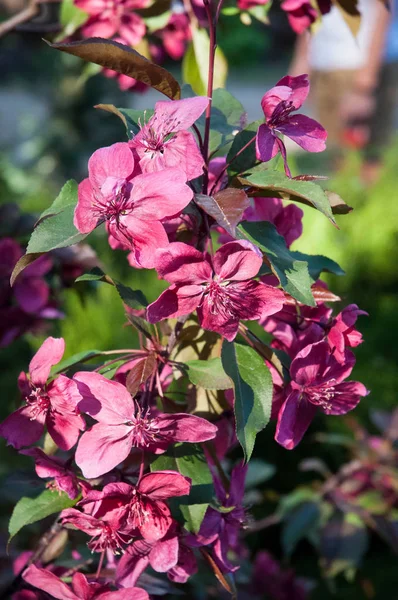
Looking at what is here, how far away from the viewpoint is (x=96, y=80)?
5.71 meters

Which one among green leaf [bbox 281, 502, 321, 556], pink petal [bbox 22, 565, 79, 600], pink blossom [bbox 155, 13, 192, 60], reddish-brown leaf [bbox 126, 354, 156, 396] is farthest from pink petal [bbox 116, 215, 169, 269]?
green leaf [bbox 281, 502, 321, 556]

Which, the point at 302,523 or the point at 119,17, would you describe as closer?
the point at 119,17

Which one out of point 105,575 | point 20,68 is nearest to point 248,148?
point 105,575

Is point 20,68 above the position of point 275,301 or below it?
below

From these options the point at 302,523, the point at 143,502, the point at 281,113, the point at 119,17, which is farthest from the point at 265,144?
the point at 302,523

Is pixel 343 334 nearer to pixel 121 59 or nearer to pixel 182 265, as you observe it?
pixel 182 265

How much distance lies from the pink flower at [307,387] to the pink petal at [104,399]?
16cm

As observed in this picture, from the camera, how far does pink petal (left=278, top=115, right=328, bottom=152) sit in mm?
712

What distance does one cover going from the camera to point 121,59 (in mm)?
643

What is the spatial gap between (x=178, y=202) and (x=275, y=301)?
0.14m

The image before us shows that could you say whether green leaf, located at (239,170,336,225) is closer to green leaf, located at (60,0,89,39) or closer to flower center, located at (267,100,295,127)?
flower center, located at (267,100,295,127)

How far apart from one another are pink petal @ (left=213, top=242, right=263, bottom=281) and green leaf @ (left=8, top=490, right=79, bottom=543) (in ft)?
0.97

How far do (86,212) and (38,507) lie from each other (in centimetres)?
33

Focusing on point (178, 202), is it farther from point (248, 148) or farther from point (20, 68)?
point (20, 68)
